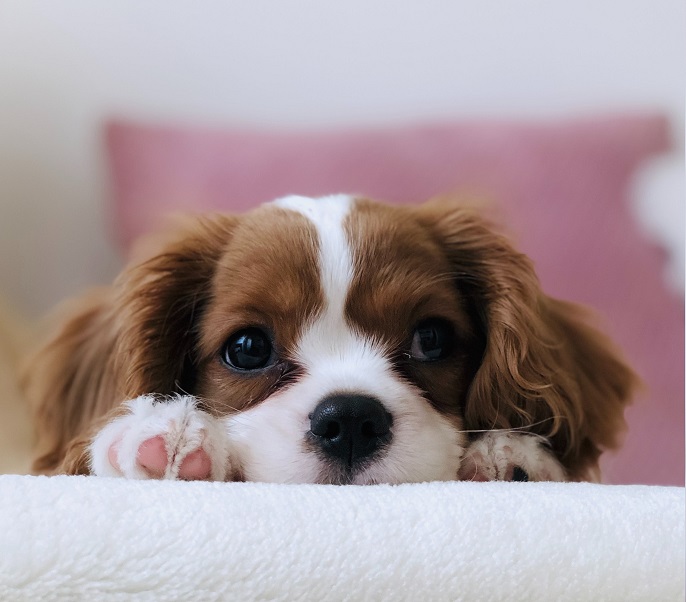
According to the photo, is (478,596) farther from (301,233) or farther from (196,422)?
(301,233)

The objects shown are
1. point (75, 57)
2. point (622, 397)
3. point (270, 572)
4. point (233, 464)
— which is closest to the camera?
point (270, 572)

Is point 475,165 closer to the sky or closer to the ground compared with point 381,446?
closer to the sky

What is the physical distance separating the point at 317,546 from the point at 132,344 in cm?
75

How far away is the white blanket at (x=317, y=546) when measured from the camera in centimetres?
79

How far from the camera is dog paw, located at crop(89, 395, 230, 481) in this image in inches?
43.3

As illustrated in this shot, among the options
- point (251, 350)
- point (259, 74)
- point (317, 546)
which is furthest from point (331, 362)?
point (259, 74)

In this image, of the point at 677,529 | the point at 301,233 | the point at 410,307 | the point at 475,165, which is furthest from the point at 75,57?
the point at 677,529

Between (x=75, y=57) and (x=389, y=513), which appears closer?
(x=389, y=513)

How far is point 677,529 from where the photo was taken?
85cm

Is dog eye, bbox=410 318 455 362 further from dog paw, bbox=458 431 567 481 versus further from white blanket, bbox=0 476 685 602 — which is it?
white blanket, bbox=0 476 685 602

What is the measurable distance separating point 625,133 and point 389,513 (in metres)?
1.81

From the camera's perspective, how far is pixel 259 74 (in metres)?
2.46

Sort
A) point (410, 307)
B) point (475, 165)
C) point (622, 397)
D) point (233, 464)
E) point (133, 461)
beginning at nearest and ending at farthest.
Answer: point (133, 461) < point (233, 464) < point (410, 307) < point (622, 397) < point (475, 165)

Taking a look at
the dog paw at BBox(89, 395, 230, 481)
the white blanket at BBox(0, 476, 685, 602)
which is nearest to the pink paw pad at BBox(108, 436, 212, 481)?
the dog paw at BBox(89, 395, 230, 481)
